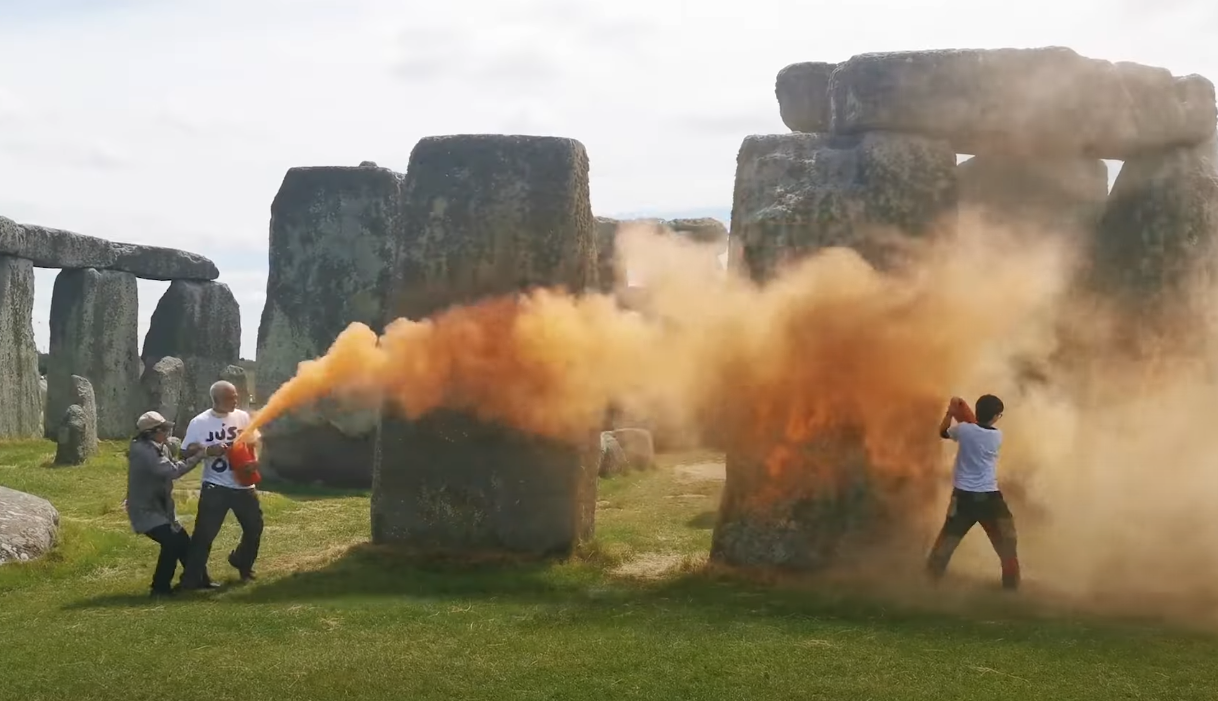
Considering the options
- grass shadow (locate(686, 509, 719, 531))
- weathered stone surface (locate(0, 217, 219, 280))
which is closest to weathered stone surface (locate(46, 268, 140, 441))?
weathered stone surface (locate(0, 217, 219, 280))

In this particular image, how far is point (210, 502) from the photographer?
8.91 meters

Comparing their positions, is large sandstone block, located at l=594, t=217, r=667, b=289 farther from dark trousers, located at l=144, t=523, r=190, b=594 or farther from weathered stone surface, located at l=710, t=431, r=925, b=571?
dark trousers, located at l=144, t=523, r=190, b=594

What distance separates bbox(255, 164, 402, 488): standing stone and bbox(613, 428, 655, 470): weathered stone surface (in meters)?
3.89

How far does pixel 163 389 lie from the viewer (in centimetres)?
2331

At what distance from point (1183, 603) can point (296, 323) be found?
12.5 m

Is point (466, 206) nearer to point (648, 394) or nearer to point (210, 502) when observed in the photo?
point (648, 394)

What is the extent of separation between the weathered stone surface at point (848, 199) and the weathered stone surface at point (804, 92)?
525cm

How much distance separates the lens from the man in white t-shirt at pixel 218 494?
8.74 metres

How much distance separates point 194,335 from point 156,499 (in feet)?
55.9

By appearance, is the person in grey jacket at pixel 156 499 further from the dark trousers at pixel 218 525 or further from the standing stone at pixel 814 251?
the standing stone at pixel 814 251

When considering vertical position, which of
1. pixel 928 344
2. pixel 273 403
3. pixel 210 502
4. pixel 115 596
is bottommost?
pixel 115 596

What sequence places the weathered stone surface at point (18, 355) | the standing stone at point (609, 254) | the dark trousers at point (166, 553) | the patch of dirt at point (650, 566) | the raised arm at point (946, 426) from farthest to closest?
the weathered stone surface at point (18, 355) < the standing stone at point (609, 254) < the patch of dirt at point (650, 566) < the raised arm at point (946, 426) < the dark trousers at point (166, 553)

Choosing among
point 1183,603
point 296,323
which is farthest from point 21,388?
point 1183,603

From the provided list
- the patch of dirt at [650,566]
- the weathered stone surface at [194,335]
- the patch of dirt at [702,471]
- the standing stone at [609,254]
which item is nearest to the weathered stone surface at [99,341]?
the weathered stone surface at [194,335]
